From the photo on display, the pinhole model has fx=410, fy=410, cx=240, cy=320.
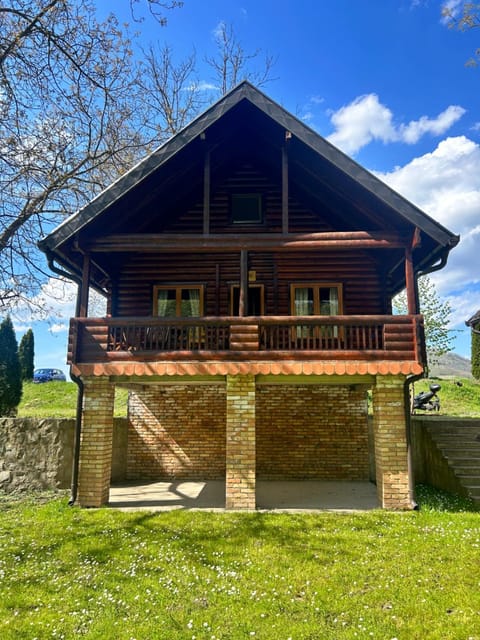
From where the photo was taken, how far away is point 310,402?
1217cm

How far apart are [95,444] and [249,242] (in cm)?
546

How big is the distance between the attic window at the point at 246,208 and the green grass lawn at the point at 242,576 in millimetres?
7563

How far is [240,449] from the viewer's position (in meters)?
8.34

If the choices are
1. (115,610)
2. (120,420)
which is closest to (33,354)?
(120,420)

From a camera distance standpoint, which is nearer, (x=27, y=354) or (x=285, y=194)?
(x=285, y=194)

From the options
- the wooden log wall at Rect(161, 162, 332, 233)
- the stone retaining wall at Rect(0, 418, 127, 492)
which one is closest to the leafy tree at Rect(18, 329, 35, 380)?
the stone retaining wall at Rect(0, 418, 127, 492)

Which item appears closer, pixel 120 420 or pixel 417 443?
pixel 417 443

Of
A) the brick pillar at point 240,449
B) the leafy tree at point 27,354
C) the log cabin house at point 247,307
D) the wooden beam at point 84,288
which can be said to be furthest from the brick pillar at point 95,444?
the leafy tree at point 27,354

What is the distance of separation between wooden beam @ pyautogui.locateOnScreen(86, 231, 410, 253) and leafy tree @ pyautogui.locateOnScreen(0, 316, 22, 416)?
7869 mm

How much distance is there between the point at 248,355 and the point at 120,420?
5.90 m

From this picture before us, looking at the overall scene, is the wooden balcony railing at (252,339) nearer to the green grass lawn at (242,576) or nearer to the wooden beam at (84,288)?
the wooden beam at (84,288)

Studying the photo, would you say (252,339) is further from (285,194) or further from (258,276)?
(285,194)

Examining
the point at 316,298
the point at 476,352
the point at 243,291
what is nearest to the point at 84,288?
the point at 243,291

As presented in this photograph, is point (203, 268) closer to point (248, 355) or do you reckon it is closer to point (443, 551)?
point (248, 355)
